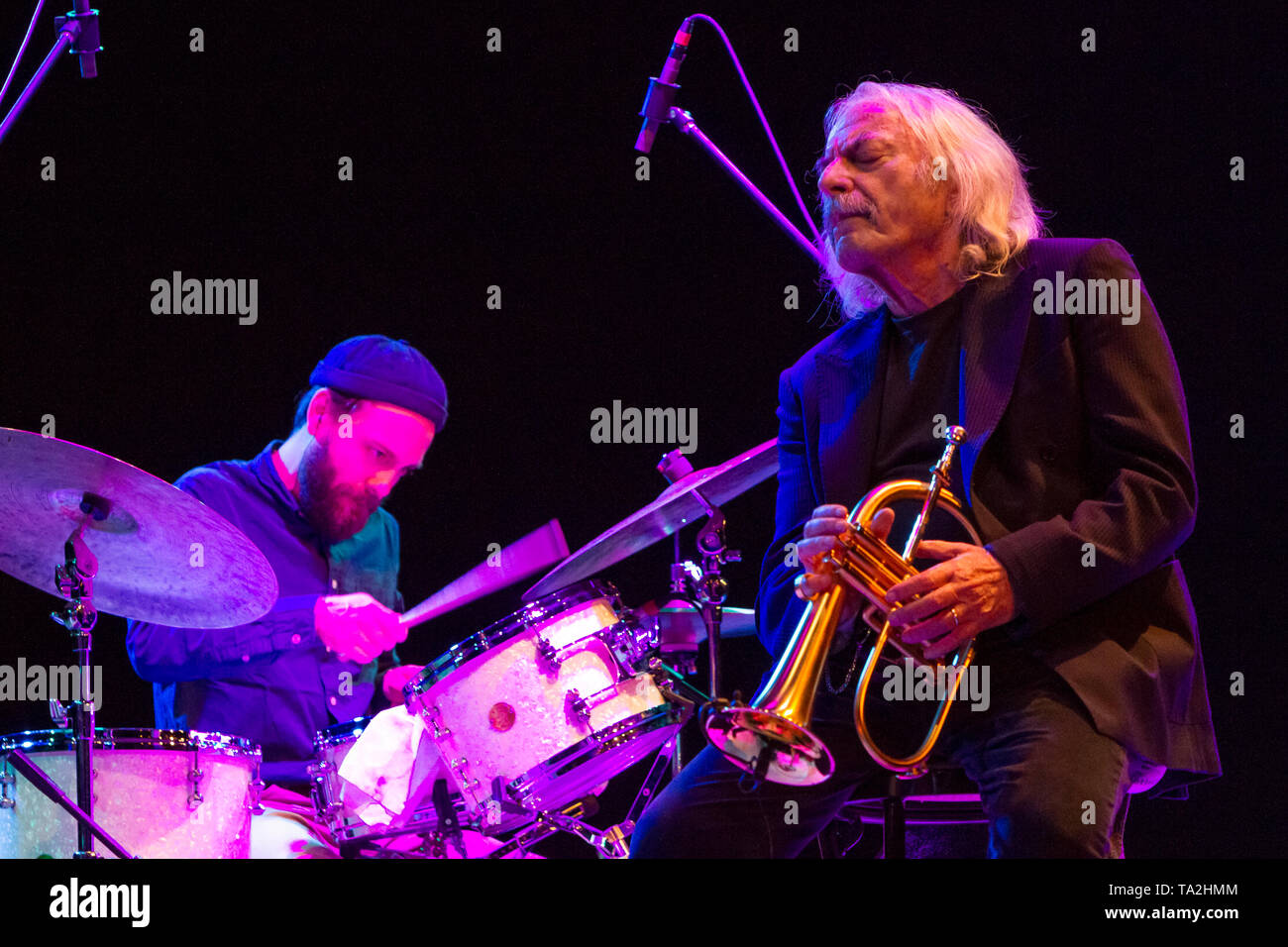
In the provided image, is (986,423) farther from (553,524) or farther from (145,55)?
(145,55)

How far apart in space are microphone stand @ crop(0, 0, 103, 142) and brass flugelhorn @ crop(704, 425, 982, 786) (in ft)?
8.61

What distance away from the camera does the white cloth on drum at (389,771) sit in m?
3.59

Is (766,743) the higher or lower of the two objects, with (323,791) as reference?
higher

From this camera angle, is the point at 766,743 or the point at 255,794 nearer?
the point at 766,743

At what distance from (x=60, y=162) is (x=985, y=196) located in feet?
10.8

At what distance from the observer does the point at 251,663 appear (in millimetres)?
4066

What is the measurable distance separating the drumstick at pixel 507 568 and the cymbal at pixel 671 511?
8 cm

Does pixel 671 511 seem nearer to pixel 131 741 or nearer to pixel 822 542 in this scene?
pixel 822 542

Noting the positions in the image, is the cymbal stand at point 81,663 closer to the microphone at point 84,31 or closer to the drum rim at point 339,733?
the drum rim at point 339,733

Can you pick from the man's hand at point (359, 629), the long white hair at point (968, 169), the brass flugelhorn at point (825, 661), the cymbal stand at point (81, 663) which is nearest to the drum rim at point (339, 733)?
the man's hand at point (359, 629)

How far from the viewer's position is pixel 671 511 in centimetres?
361

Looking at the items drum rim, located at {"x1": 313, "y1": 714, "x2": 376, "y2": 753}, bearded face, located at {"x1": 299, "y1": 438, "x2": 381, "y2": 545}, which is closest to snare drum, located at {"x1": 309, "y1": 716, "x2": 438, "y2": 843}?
drum rim, located at {"x1": 313, "y1": 714, "x2": 376, "y2": 753}

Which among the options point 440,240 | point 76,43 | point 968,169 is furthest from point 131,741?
point 968,169

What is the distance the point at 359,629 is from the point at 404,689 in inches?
13.4
